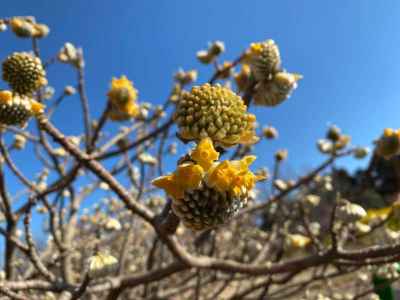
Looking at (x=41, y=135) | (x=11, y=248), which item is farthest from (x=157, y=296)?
(x=41, y=135)

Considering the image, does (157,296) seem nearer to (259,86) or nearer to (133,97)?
(133,97)

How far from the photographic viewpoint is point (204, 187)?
36.5 inches

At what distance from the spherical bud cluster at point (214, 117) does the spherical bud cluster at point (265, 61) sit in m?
0.65

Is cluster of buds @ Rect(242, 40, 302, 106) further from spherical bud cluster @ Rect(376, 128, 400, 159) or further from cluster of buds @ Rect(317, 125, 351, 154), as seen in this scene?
cluster of buds @ Rect(317, 125, 351, 154)

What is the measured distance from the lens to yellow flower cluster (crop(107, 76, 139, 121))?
208 cm

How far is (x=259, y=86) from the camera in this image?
1.66m

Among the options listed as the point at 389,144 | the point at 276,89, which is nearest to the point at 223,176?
the point at 276,89

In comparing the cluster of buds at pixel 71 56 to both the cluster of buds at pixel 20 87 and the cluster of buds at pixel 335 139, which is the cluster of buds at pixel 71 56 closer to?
the cluster of buds at pixel 20 87

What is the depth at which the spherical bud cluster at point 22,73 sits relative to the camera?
1.59 meters

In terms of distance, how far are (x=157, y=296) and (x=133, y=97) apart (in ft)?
5.24

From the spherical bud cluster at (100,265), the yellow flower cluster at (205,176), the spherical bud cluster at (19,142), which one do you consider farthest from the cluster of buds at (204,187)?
the spherical bud cluster at (19,142)

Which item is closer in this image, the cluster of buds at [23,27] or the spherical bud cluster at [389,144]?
the spherical bud cluster at [389,144]

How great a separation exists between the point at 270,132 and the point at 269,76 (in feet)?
5.24

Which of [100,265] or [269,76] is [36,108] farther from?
[269,76]
